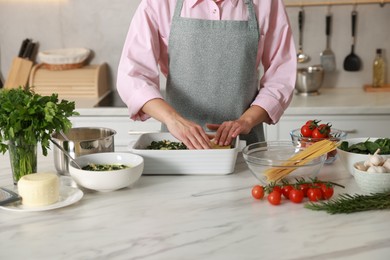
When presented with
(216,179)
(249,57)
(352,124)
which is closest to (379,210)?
(216,179)

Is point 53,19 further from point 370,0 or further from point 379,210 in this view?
point 379,210

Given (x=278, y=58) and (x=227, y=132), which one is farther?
(x=278, y=58)

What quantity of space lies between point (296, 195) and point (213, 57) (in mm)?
808

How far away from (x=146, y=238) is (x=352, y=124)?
2.05 m

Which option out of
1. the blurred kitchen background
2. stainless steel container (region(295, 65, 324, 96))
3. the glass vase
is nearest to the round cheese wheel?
the glass vase

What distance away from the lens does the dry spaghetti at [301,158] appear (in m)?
1.69

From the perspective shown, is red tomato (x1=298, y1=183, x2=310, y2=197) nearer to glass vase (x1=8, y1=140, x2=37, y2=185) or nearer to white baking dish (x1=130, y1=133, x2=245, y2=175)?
white baking dish (x1=130, y1=133, x2=245, y2=175)

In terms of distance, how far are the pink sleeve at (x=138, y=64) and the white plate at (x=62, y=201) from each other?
484 millimetres

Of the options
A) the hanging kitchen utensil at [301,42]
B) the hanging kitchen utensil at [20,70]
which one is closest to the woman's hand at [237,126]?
the hanging kitchen utensil at [301,42]

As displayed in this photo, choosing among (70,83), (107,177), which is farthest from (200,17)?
(70,83)

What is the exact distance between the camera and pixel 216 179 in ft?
5.95

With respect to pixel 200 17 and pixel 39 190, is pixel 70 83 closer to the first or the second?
pixel 200 17

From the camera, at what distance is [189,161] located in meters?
1.84

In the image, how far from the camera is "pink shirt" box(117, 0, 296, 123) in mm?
2143
